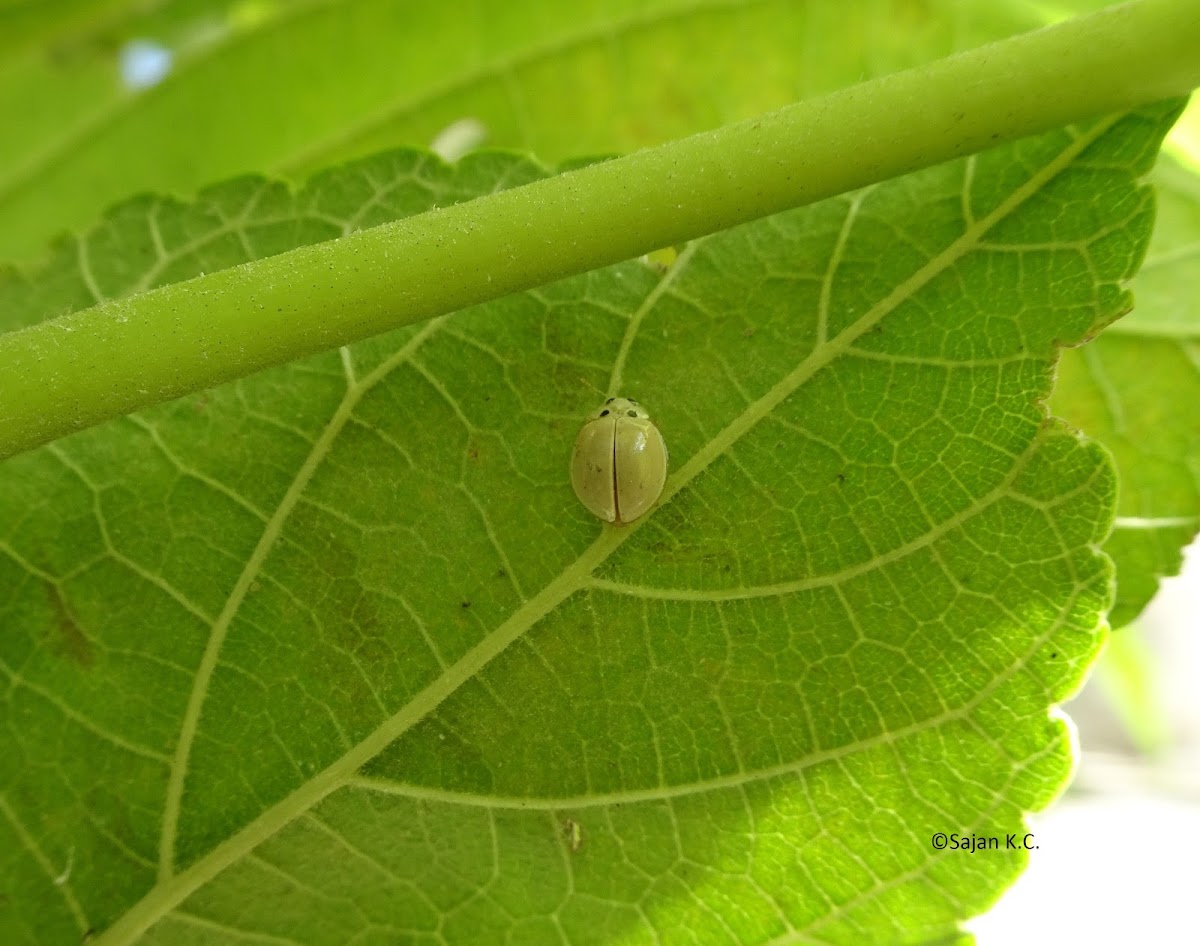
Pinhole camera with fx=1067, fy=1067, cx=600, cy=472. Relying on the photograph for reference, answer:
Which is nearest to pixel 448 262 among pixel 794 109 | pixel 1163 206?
pixel 794 109

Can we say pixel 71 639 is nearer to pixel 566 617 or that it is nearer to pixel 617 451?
pixel 566 617

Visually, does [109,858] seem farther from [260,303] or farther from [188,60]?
[188,60]

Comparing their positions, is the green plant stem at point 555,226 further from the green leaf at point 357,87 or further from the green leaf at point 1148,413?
the green leaf at point 357,87

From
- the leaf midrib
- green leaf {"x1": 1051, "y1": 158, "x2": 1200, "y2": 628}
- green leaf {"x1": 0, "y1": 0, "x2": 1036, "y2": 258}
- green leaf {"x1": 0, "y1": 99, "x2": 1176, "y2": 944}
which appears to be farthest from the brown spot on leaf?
green leaf {"x1": 1051, "y1": 158, "x2": 1200, "y2": 628}

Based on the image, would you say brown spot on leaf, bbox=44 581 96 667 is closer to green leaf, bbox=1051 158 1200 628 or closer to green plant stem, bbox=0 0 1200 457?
green plant stem, bbox=0 0 1200 457

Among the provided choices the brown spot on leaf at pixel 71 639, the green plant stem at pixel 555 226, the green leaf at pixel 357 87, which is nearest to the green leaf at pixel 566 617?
the brown spot on leaf at pixel 71 639

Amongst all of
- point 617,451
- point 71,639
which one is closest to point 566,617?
point 617,451
